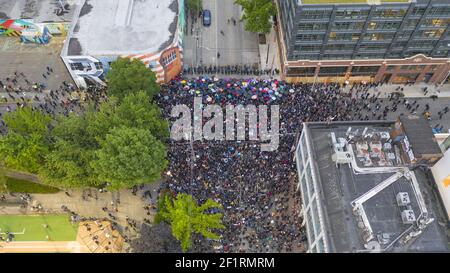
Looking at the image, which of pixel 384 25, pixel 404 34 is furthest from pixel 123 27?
pixel 404 34

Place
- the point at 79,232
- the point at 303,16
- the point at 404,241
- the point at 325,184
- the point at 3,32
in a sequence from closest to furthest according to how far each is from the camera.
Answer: the point at 404,241 < the point at 325,184 < the point at 79,232 < the point at 303,16 < the point at 3,32

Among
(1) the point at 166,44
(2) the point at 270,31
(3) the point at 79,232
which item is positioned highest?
(2) the point at 270,31

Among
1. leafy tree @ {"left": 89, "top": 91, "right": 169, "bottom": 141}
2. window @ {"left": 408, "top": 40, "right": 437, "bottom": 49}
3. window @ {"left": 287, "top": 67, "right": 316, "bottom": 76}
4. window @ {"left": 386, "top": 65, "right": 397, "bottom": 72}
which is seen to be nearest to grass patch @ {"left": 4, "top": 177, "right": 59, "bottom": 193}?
leafy tree @ {"left": 89, "top": 91, "right": 169, "bottom": 141}

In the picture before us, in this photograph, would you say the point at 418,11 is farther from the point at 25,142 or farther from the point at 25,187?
the point at 25,187

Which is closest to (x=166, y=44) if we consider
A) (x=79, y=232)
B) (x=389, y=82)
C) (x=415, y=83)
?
(x=79, y=232)

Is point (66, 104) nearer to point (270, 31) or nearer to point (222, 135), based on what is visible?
point (222, 135)

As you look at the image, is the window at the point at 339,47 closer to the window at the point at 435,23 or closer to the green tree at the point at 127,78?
the window at the point at 435,23
